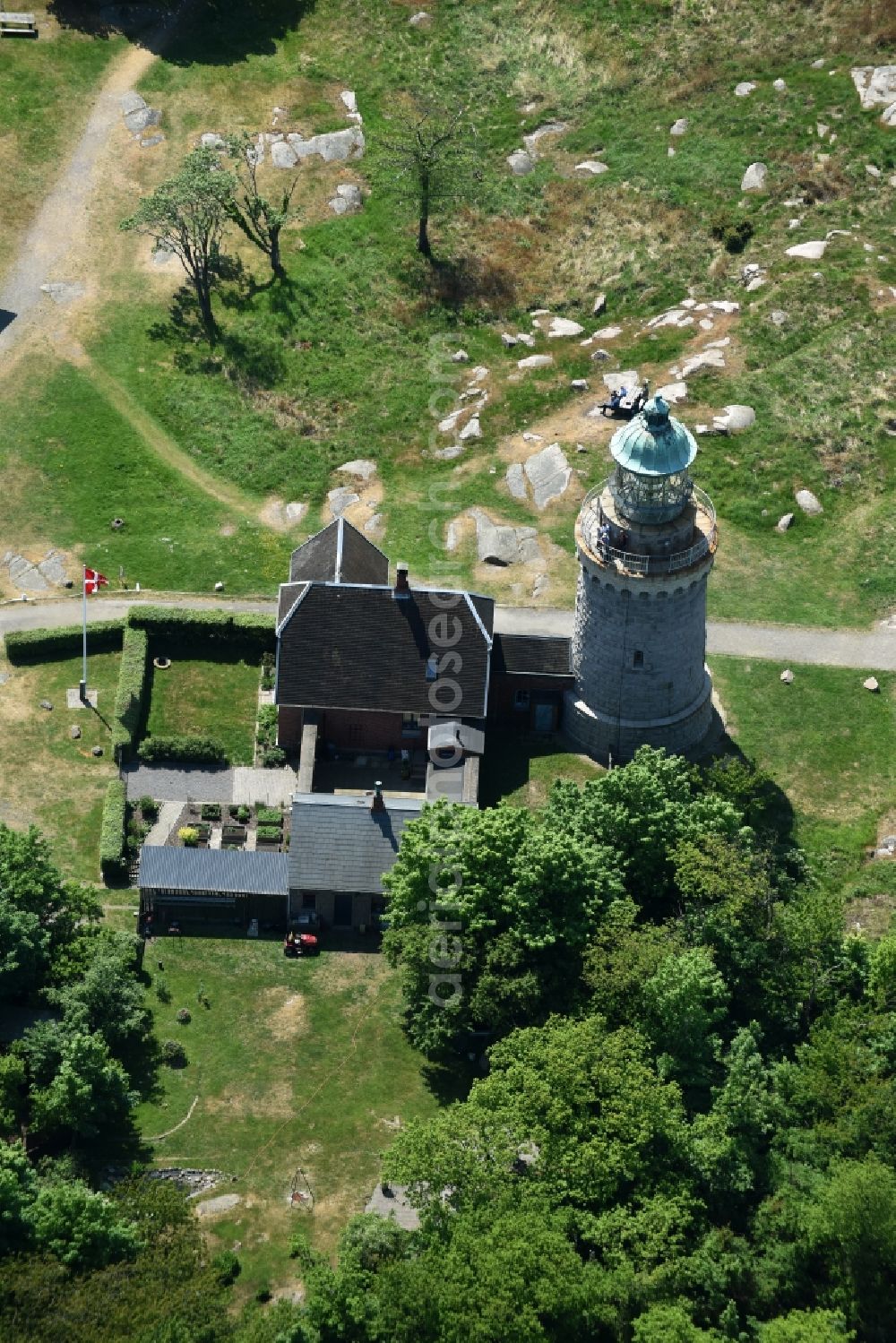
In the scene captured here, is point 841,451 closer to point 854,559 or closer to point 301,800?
point 854,559

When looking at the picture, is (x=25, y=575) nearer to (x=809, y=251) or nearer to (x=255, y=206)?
(x=255, y=206)

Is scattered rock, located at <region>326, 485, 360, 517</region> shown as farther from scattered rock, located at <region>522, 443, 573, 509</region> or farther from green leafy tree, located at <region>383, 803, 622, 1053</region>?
green leafy tree, located at <region>383, 803, 622, 1053</region>

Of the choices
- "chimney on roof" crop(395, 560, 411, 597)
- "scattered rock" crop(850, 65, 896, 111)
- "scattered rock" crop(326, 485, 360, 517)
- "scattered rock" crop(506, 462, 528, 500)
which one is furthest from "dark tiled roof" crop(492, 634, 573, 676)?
"scattered rock" crop(850, 65, 896, 111)

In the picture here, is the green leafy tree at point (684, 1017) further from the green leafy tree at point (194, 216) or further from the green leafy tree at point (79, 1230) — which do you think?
the green leafy tree at point (194, 216)

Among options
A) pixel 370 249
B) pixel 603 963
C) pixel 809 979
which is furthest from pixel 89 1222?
pixel 370 249

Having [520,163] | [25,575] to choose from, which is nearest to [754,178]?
[520,163]

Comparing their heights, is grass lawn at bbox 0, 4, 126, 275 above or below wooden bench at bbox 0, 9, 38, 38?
below
